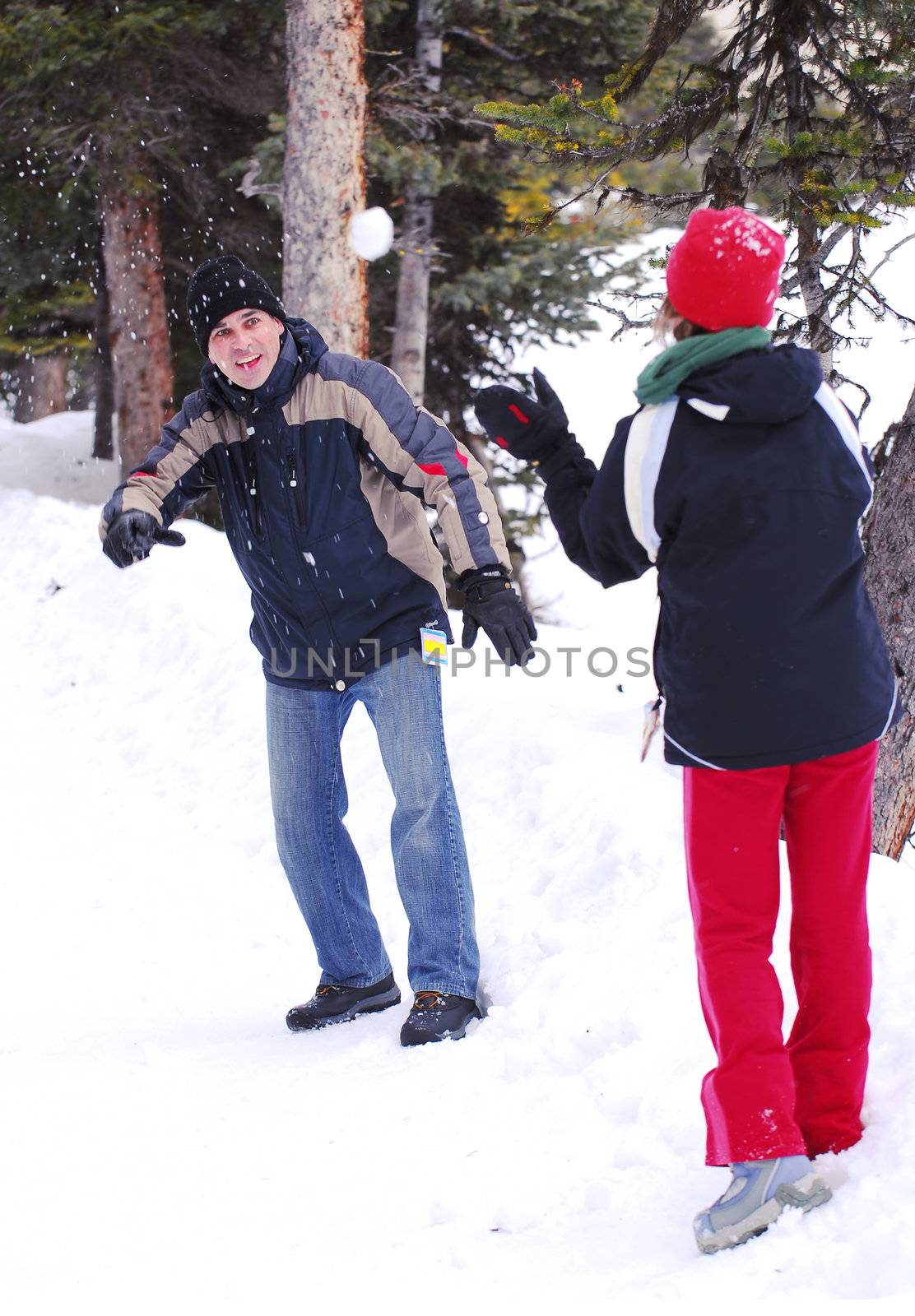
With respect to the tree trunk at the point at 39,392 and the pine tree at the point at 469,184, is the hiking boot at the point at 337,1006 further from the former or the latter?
the tree trunk at the point at 39,392

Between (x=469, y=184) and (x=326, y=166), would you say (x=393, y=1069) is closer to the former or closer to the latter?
(x=326, y=166)

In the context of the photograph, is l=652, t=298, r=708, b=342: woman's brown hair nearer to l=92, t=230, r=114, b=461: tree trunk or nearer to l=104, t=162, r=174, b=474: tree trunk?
l=104, t=162, r=174, b=474: tree trunk

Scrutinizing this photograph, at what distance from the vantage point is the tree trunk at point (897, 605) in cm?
402

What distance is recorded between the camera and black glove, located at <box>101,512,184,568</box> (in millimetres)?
3457

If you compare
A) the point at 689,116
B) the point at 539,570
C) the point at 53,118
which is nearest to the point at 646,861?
the point at 689,116

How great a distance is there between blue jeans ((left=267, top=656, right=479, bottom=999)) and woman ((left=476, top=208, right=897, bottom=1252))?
4.23ft

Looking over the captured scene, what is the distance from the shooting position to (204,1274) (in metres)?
2.51

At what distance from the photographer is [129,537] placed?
345 centimetres

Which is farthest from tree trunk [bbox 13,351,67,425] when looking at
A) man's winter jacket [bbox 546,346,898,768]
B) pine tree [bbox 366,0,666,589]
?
man's winter jacket [bbox 546,346,898,768]

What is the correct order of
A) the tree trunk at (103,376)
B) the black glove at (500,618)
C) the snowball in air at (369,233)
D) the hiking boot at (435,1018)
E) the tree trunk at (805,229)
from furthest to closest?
the tree trunk at (103,376) → the snowball in air at (369,233) → the tree trunk at (805,229) → the hiking boot at (435,1018) → the black glove at (500,618)

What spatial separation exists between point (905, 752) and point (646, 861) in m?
1.05

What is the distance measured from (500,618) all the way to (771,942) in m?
1.25

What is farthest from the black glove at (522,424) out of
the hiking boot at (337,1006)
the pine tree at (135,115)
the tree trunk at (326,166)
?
the pine tree at (135,115)

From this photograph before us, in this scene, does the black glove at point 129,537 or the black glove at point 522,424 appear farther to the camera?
the black glove at point 129,537
